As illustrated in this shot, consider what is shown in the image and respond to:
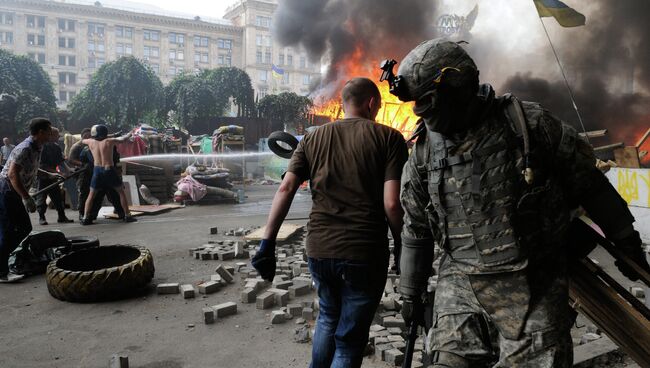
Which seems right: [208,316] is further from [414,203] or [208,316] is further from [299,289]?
[414,203]

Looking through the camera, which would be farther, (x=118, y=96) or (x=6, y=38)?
(x=6, y=38)

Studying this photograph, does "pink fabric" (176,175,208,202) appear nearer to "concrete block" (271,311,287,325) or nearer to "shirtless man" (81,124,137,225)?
"shirtless man" (81,124,137,225)

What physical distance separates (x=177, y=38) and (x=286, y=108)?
50.0 metres

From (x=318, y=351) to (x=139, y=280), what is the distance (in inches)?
120

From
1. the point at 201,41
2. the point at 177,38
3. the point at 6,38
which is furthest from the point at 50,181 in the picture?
the point at 201,41

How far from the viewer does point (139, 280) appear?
4.89m

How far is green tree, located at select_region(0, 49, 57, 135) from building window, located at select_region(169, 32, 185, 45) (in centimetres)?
4026

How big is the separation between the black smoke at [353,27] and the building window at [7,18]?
182 ft

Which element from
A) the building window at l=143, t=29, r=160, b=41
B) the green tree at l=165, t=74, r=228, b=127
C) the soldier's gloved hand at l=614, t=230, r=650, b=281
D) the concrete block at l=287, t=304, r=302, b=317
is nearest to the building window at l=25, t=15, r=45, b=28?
the building window at l=143, t=29, r=160, b=41

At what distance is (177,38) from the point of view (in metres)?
73.1

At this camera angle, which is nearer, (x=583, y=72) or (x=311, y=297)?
(x=311, y=297)

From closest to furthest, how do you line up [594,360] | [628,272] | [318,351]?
[628,272], [318,351], [594,360]

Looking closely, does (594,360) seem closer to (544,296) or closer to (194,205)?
(544,296)

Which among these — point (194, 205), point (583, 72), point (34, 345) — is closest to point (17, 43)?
point (194, 205)
